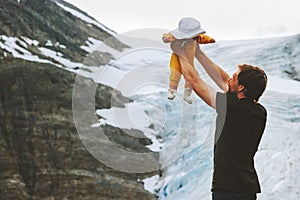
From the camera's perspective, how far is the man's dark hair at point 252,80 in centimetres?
337

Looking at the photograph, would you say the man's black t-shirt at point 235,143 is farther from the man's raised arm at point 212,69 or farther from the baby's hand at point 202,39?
the baby's hand at point 202,39

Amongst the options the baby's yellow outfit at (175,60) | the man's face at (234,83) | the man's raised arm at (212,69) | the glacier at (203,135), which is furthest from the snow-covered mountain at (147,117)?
the man's face at (234,83)

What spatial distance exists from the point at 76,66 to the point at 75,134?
3984 mm

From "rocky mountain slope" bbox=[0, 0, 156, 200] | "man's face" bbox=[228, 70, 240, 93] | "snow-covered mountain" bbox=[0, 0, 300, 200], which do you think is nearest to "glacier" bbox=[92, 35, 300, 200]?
"snow-covered mountain" bbox=[0, 0, 300, 200]

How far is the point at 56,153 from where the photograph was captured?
52.1ft

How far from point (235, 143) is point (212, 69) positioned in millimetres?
501

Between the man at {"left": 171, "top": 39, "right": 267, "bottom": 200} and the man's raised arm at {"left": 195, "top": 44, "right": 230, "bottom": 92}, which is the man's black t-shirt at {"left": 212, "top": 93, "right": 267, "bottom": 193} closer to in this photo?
the man at {"left": 171, "top": 39, "right": 267, "bottom": 200}

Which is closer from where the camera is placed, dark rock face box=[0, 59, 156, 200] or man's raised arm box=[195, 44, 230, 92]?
man's raised arm box=[195, 44, 230, 92]

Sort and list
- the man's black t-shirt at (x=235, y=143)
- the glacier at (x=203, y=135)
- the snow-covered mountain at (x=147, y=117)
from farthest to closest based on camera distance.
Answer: the snow-covered mountain at (x=147, y=117), the glacier at (x=203, y=135), the man's black t-shirt at (x=235, y=143)

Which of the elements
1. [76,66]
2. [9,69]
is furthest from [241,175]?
[76,66]

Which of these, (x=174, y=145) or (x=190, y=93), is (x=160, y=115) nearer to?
(x=174, y=145)

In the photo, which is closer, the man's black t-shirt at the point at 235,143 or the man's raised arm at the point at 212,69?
the man's black t-shirt at the point at 235,143

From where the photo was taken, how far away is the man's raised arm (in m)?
3.45

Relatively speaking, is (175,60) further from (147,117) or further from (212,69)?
(147,117)
